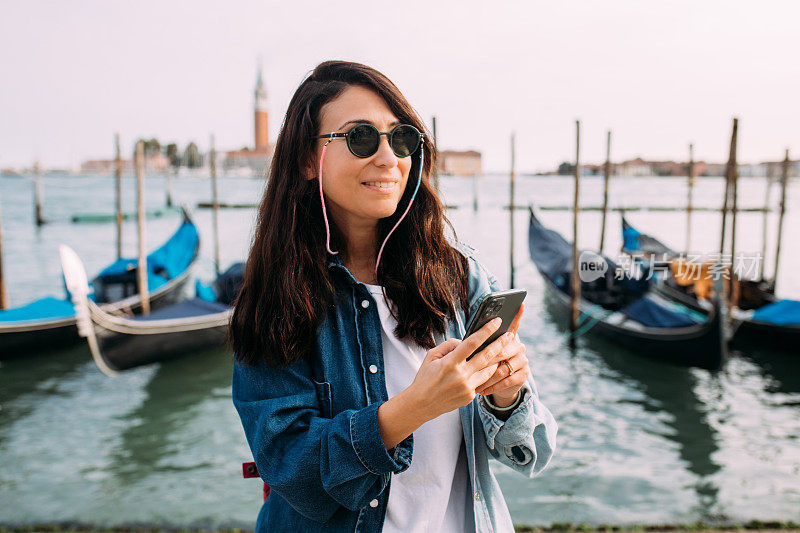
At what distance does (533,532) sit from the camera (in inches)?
111

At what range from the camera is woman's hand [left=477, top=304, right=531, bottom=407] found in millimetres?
865

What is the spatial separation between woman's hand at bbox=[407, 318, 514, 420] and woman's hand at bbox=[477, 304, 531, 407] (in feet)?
0.21

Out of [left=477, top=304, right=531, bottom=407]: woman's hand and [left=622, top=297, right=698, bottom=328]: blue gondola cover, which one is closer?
[left=477, top=304, right=531, bottom=407]: woman's hand

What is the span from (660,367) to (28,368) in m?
7.04

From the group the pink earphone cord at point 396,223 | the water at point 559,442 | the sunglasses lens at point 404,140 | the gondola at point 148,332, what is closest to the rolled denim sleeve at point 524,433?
the pink earphone cord at point 396,223

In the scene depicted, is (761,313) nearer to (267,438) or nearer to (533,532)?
(533,532)

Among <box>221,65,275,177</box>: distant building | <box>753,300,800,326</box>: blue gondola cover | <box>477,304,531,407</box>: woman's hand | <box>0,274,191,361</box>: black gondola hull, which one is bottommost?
<box>0,274,191,361</box>: black gondola hull

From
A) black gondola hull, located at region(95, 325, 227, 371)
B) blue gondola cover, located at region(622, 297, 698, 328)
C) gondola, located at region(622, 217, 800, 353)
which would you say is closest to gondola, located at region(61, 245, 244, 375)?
black gondola hull, located at region(95, 325, 227, 371)

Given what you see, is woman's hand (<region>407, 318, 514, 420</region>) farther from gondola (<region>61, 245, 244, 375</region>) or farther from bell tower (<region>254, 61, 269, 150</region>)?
bell tower (<region>254, 61, 269, 150</region>)

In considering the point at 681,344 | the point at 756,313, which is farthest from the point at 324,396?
the point at 756,313

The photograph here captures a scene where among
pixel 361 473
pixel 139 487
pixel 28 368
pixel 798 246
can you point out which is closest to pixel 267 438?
pixel 361 473

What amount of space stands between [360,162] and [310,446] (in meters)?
0.43

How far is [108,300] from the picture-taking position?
804 cm

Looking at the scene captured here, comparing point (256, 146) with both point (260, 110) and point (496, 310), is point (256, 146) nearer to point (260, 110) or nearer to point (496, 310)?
point (260, 110)
